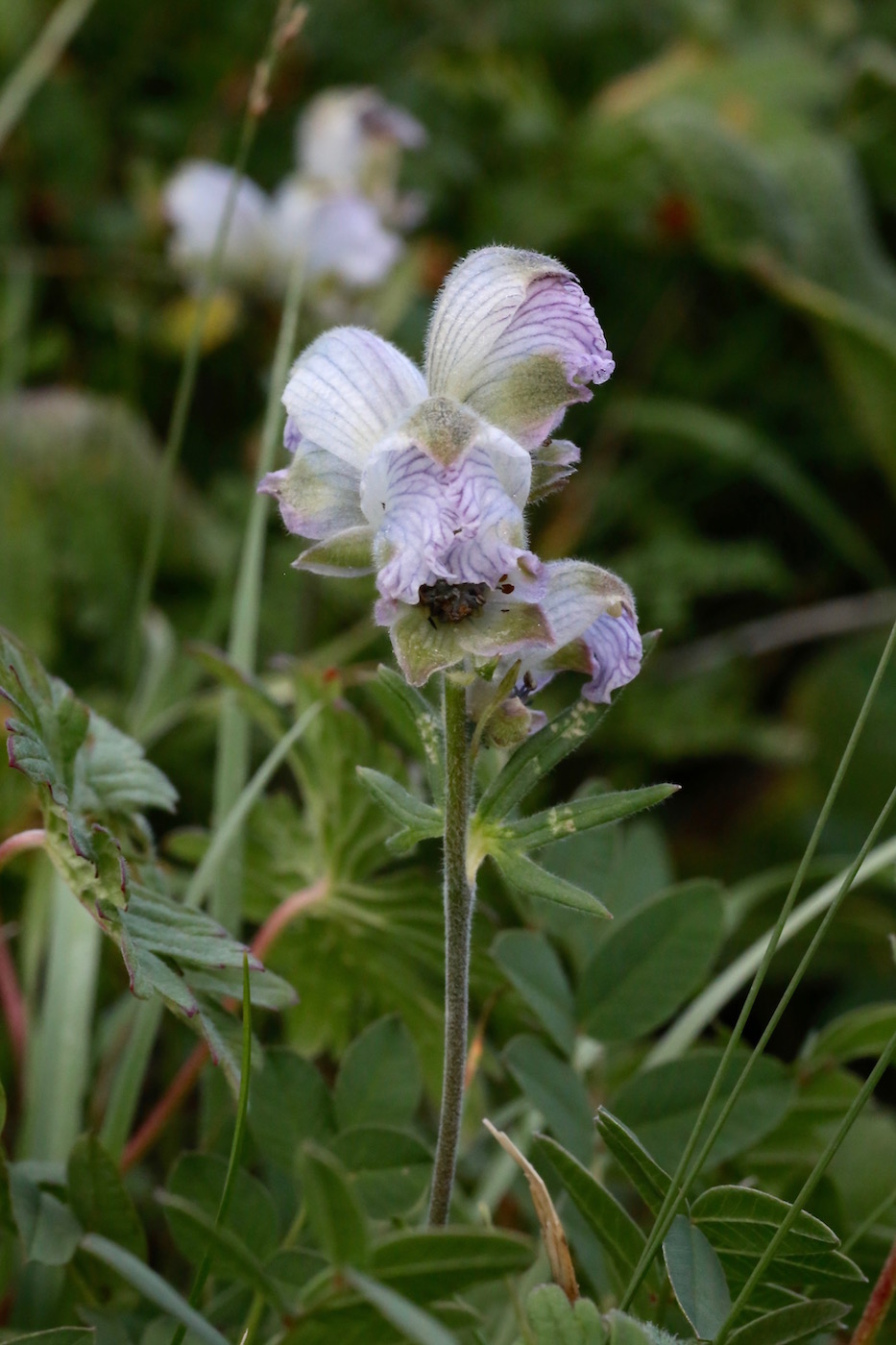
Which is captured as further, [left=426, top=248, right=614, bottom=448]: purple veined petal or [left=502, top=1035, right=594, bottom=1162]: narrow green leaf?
[left=502, top=1035, right=594, bottom=1162]: narrow green leaf

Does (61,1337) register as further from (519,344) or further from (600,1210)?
(519,344)

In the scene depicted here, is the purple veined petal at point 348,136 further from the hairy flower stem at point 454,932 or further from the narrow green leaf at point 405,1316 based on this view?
the narrow green leaf at point 405,1316

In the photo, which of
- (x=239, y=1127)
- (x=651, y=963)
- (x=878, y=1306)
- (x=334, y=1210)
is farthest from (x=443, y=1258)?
(x=651, y=963)

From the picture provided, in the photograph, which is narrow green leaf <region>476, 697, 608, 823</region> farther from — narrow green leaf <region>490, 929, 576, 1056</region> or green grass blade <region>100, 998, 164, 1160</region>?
green grass blade <region>100, 998, 164, 1160</region>

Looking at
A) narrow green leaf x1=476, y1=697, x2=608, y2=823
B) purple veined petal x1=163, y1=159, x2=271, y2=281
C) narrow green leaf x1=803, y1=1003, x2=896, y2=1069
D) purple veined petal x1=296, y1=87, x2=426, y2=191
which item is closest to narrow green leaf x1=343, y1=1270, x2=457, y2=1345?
narrow green leaf x1=476, y1=697, x2=608, y2=823

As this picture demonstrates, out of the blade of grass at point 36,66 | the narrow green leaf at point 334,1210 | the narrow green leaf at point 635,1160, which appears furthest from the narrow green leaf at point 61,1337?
the blade of grass at point 36,66

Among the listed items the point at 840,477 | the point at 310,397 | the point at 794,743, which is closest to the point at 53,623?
the point at 794,743
